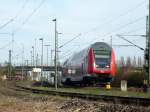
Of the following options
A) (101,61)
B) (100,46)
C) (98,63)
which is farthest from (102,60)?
(100,46)

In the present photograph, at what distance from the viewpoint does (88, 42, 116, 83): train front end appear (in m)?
43.5

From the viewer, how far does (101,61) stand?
44094 mm

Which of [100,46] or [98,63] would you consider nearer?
[98,63]

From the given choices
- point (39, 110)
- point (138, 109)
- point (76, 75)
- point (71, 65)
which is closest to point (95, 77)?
point (76, 75)

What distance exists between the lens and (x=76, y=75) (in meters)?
49.6

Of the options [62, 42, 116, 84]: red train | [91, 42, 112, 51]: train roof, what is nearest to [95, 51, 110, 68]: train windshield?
[62, 42, 116, 84]: red train

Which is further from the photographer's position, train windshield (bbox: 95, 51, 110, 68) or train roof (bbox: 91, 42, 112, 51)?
train roof (bbox: 91, 42, 112, 51)

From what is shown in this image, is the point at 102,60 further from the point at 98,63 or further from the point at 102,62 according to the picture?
the point at 98,63

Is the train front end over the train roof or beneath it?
beneath

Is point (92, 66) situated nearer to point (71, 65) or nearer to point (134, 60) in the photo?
point (71, 65)

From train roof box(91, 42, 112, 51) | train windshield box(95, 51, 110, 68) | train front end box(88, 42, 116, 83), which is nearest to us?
train front end box(88, 42, 116, 83)

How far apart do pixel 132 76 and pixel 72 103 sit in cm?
4365

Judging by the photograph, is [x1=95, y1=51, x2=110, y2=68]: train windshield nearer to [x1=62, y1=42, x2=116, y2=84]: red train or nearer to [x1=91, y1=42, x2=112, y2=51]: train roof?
[x1=62, y1=42, x2=116, y2=84]: red train

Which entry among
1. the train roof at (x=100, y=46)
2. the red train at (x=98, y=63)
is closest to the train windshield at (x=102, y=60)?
the red train at (x=98, y=63)
